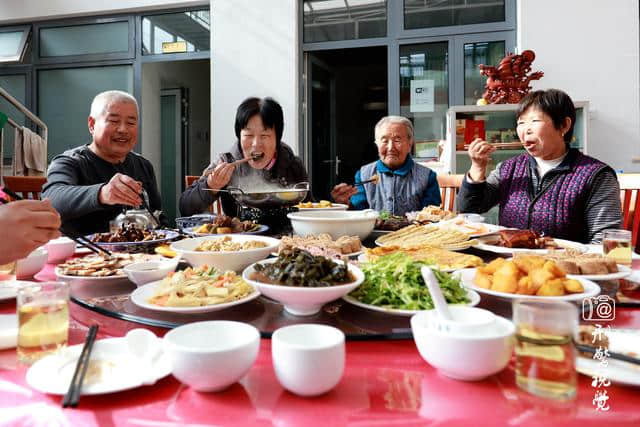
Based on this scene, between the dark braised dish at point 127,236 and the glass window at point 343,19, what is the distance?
4.50 metres

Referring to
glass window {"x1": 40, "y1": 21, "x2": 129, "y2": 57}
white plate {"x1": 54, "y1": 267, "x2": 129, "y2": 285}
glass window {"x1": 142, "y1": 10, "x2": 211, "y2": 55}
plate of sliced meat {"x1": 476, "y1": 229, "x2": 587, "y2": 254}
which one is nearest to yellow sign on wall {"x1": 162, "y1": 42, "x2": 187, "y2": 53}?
glass window {"x1": 142, "y1": 10, "x2": 211, "y2": 55}

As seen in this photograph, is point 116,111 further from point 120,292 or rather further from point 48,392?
point 48,392

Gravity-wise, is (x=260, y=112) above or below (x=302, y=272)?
above

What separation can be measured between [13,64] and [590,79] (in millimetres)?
7565

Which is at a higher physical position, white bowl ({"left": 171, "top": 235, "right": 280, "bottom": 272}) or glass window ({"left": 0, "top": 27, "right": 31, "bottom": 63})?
glass window ({"left": 0, "top": 27, "right": 31, "bottom": 63})

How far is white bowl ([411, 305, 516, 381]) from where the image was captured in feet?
1.86

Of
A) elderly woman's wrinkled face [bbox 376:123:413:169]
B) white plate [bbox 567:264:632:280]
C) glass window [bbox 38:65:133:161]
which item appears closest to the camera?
white plate [bbox 567:264:632:280]

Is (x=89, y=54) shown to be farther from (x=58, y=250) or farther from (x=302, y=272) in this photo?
(x=302, y=272)

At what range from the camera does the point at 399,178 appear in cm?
307

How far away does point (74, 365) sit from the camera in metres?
0.62

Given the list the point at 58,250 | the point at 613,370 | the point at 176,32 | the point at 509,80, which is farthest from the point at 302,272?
the point at 176,32

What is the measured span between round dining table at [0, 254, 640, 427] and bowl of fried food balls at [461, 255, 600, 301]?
0.81 feet

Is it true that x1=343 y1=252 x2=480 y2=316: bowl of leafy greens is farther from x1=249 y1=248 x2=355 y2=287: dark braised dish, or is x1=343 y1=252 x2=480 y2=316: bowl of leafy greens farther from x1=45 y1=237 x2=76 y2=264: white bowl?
x1=45 y1=237 x2=76 y2=264: white bowl

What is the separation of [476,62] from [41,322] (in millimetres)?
5119
